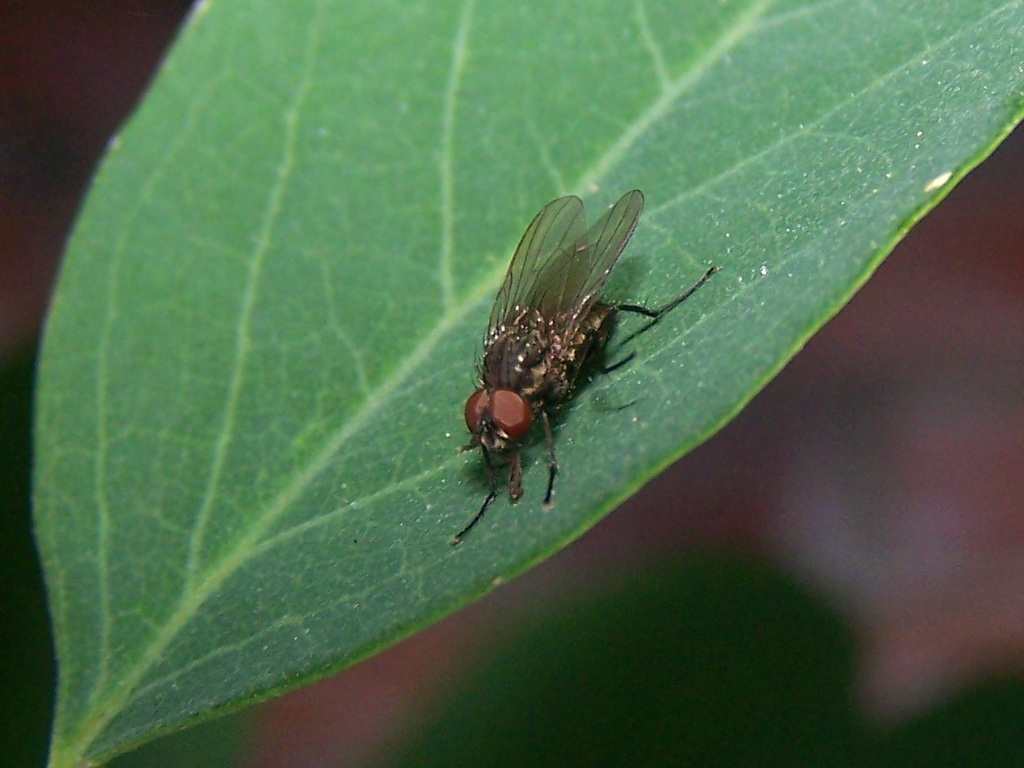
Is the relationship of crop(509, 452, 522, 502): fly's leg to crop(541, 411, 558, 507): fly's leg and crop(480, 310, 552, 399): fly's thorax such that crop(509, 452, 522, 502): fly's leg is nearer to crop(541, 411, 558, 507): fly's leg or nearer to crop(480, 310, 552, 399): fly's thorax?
crop(541, 411, 558, 507): fly's leg

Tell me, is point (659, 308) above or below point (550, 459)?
above

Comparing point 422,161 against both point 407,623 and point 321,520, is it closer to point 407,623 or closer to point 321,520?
point 321,520

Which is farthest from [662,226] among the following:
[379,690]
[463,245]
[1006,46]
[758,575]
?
[379,690]

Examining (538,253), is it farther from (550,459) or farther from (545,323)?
(550,459)

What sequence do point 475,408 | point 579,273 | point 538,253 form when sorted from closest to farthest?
point 475,408 < point 538,253 < point 579,273

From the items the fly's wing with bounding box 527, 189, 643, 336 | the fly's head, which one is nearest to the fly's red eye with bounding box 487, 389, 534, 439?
the fly's head

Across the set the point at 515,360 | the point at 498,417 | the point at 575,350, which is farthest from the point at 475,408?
the point at 575,350

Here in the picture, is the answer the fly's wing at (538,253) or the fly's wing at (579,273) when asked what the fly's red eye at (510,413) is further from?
the fly's wing at (579,273)
